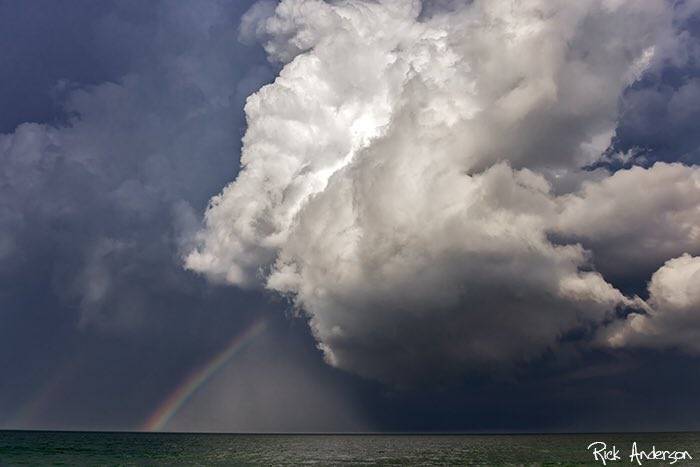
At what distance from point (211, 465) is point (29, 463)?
3156cm

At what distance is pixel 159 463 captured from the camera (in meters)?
99.9

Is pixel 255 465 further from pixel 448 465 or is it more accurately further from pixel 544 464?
pixel 544 464

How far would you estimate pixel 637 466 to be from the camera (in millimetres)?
88750

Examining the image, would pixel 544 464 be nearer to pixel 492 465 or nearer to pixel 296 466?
pixel 492 465

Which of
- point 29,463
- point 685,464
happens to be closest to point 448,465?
point 685,464

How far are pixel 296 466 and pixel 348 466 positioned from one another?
833 cm

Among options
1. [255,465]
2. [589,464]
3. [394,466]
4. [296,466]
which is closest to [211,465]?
[255,465]

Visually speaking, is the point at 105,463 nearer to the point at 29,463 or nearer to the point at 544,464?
the point at 29,463

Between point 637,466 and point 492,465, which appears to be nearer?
point 637,466

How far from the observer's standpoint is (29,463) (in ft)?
318

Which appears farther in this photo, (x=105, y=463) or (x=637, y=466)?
(x=105, y=463)

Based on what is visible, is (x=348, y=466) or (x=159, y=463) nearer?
(x=348, y=466)

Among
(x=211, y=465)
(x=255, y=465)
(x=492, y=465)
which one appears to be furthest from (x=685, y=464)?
(x=211, y=465)

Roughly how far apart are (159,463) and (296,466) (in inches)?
1009
